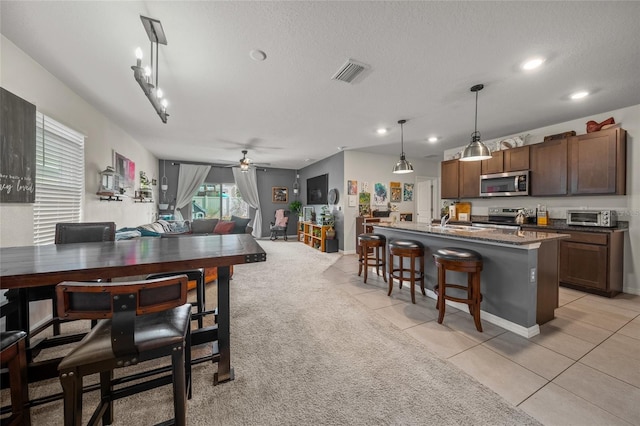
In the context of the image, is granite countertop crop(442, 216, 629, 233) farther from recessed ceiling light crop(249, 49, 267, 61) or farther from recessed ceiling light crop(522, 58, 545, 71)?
recessed ceiling light crop(249, 49, 267, 61)

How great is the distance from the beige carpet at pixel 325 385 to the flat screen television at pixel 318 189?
15.0 ft

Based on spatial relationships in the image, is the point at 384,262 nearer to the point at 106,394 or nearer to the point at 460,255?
the point at 460,255

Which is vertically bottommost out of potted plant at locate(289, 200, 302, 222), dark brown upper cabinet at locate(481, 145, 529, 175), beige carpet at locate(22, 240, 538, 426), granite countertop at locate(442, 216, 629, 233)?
beige carpet at locate(22, 240, 538, 426)

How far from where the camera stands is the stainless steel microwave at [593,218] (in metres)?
3.17

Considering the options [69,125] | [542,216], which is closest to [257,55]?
[69,125]

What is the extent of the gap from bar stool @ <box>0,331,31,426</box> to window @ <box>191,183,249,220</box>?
7.03m

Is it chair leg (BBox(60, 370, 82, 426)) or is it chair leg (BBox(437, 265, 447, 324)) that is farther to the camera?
chair leg (BBox(437, 265, 447, 324))

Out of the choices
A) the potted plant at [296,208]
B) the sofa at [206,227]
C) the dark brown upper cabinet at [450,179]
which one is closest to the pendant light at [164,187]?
the sofa at [206,227]

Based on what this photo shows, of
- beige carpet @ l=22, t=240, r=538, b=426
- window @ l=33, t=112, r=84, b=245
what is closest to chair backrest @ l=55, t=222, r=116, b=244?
window @ l=33, t=112, r=84, b=245

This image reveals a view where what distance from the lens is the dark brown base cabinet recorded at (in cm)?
301

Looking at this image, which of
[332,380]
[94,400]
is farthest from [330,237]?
[94,400]

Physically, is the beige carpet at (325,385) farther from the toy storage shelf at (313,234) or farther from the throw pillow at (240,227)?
the toy storage shelf at (313,234)

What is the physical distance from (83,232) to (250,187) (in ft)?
19.4

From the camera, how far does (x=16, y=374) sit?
1.08 m
